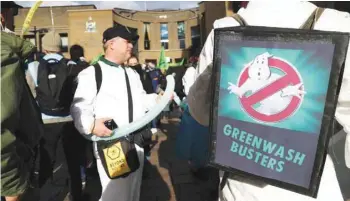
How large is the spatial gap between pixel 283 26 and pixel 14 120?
4.25ft

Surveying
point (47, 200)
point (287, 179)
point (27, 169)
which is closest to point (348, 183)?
point (287, 179)

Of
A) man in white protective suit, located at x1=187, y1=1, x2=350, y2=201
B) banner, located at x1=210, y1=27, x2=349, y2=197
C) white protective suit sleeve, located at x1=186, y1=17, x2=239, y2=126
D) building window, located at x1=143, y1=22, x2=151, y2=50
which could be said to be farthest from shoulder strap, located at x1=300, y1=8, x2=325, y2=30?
building window, located at x1=143, y1=22, x2=151, y2=50

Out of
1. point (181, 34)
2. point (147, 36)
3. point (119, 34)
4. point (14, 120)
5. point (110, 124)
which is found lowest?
point (147, 36)

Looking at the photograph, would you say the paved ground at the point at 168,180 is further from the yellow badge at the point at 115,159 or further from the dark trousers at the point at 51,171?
the yellow badge at the point at 115,159

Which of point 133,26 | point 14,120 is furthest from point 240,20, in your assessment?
point 133,26

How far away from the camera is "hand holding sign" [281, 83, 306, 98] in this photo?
1.34 meters

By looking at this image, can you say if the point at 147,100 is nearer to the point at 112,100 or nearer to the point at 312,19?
the point at 112,100

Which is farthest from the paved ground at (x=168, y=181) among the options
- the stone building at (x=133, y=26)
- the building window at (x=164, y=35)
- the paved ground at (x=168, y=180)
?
the building window at (x=164, y=35)

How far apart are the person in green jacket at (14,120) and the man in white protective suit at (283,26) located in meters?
0.88

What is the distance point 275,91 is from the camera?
1.40 metres

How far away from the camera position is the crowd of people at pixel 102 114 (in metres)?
1.53

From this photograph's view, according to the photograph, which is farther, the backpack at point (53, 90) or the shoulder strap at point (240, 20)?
the backpack at point (53, 90)

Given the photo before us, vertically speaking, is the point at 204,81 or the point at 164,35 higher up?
the point at 204,81

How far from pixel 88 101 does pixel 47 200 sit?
209cm
